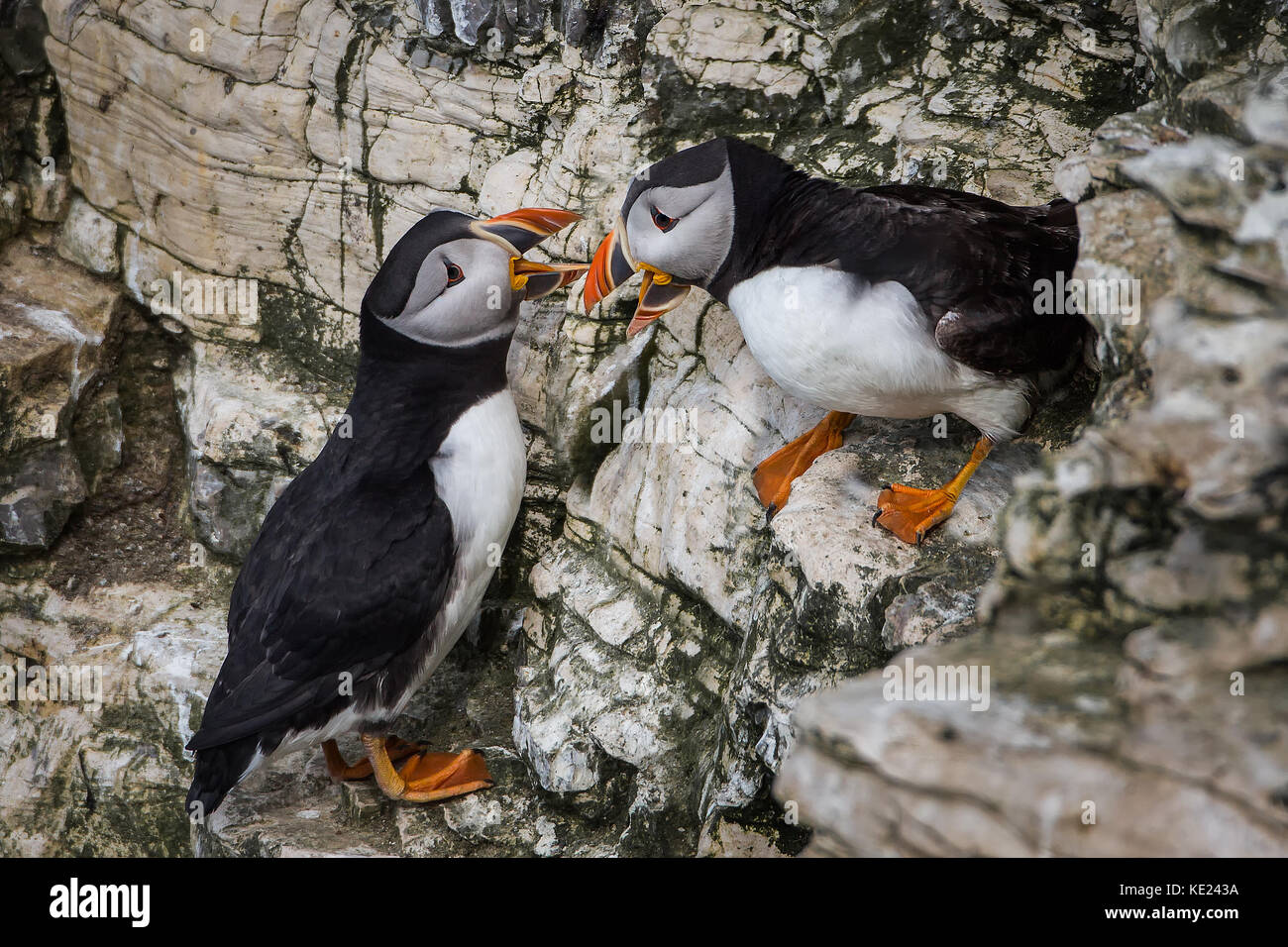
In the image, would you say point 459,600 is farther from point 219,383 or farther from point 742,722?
point 219,383

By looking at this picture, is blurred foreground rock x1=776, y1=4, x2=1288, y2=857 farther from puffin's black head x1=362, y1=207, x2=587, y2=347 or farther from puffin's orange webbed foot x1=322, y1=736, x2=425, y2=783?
puffin's orange webbed foot x1=322, y1=736, x2=425, y2=783

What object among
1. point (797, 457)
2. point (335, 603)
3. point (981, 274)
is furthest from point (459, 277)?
point (981, 274)

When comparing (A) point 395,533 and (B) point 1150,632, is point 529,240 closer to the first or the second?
(A) point 395,533

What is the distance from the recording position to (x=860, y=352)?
11.3 feet

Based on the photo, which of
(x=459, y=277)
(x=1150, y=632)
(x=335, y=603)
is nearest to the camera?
(x=1150, y=632)

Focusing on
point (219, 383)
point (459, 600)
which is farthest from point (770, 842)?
point (219, 383)

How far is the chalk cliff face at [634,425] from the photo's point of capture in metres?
2.24

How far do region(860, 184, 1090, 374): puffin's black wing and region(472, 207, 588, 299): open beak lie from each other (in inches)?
53.2

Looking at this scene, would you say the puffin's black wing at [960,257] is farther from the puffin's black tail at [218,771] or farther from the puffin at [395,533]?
the puffin's black tail at [218,771]

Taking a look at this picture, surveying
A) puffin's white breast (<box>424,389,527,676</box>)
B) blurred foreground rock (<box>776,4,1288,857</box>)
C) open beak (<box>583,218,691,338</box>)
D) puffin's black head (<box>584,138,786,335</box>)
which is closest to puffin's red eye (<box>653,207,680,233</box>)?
puffin's black head (<box>584,138,786,335</box>)

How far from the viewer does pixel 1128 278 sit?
2658 mm

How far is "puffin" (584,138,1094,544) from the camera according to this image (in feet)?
11.1

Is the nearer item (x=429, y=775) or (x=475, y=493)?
(x=475, y=493)

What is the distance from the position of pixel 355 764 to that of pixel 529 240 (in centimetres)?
212
